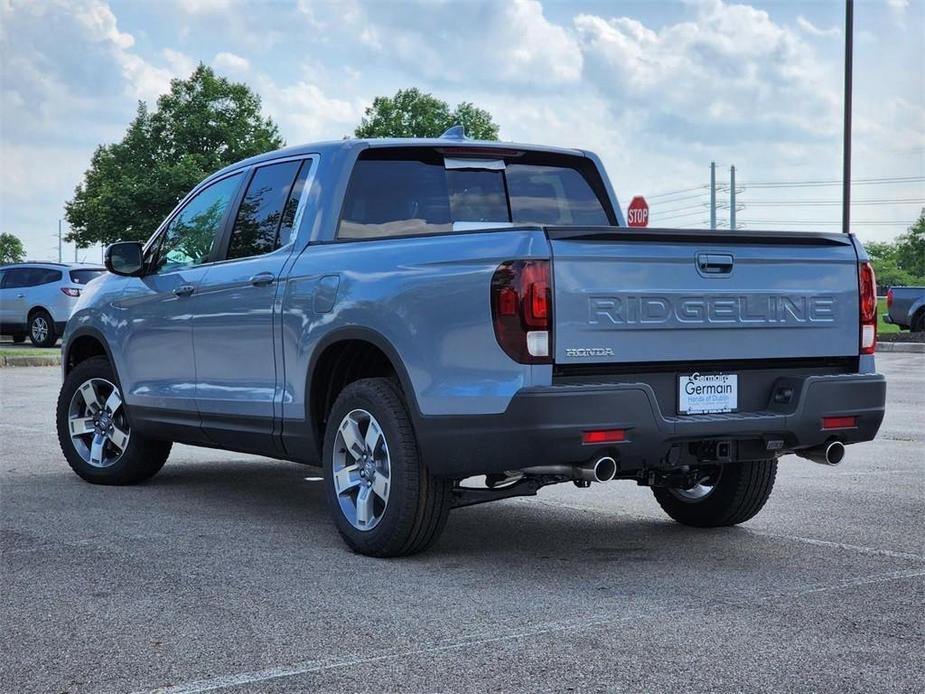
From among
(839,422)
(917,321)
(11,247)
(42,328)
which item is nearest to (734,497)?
(839,422)

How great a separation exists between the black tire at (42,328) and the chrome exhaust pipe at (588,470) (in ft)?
84.1

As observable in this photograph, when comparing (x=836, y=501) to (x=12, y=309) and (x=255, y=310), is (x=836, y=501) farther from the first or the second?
(x=12, y=309)

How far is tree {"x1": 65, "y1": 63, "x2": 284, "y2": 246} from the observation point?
2547 inches

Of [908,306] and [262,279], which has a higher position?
[262,279]

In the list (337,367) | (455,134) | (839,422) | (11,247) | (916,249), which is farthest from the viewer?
(11,247)

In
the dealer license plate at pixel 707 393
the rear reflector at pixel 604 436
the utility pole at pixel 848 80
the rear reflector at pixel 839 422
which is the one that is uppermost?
the utility pole at pixel 848 80

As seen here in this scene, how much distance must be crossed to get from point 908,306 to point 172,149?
149ft

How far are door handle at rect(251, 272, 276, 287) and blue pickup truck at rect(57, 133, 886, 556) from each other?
1 centimetres

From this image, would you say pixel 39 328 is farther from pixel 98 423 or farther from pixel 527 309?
pixel 527 309

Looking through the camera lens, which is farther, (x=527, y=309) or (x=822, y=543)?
(x=822, y=543)

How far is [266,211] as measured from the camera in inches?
289

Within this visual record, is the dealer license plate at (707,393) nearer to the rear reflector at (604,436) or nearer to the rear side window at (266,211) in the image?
the rear reflector at (604,436)

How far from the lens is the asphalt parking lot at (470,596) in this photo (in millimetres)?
4227

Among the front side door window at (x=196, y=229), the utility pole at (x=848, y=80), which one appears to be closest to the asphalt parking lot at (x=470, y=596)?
the front side door window at (x=196, y=229)
